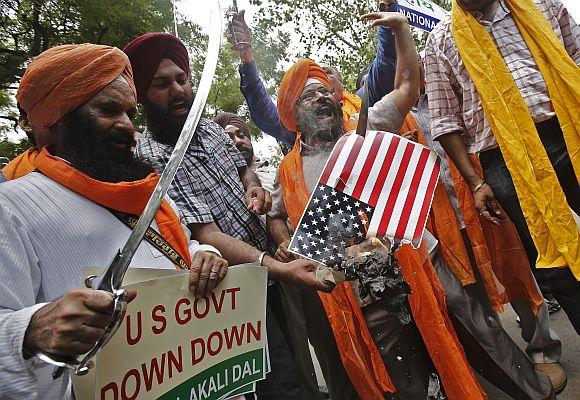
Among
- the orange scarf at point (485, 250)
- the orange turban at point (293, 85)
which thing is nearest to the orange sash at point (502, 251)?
the orange scarf at point (485, 250)

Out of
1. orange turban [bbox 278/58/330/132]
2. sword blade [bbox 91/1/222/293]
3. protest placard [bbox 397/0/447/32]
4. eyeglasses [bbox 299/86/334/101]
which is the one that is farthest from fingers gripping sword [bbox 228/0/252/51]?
protest placard [bbox 397/0/447/32]

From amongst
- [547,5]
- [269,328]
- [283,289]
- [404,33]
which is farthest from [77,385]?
[547,5]

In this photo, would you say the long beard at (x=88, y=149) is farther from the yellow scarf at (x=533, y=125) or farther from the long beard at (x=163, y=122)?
the yellow scarf at (x=533, y=125)

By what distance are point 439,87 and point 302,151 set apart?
73 centimetres

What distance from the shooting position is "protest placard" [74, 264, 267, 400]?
→ 109 centimetres

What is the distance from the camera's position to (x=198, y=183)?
1.94 m

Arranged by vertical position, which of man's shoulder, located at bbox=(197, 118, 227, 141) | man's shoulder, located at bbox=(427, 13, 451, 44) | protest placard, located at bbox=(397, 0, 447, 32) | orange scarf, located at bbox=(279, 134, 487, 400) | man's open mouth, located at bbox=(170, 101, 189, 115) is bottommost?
orange scarf, located at bbox=(279, 134, 487, 400)

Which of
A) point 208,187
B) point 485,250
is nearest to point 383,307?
point 485,250

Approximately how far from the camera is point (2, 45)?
209 cm

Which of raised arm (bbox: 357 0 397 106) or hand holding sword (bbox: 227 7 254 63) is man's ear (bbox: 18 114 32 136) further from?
raised arm (bbox: 357 0 397 106)

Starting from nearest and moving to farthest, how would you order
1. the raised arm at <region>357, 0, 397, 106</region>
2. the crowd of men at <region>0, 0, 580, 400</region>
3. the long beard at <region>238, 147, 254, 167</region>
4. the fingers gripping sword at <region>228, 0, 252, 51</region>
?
the crowd of men at <region>0, 0, 580, 400</region> < the fingers gripping sword at <region>228, 0, 252, 51</region> < the raised arm at <region>357, 0, 397, 106</region> < the long beard at <region>238, 147, 254, 167</region>

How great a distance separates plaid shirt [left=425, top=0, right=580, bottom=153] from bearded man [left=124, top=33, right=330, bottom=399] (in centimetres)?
97

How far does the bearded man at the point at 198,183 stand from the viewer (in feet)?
6.01

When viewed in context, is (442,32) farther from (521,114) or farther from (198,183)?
(198,183)
